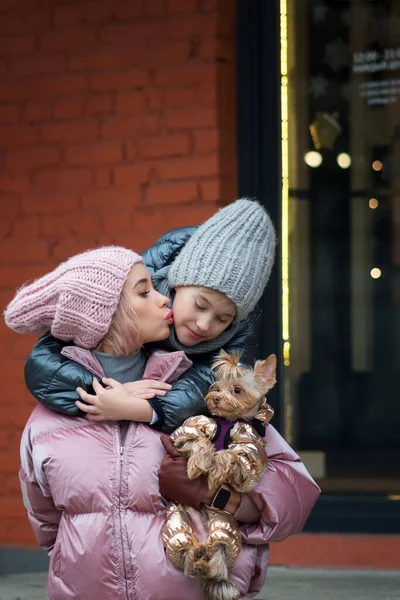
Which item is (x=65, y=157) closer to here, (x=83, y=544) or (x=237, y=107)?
(x=237, y=107)

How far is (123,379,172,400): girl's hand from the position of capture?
2535 mm

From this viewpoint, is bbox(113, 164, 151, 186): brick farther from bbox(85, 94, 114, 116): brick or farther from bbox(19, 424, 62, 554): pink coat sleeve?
bbox(19, 424, 62, 554): pink coat sleeve

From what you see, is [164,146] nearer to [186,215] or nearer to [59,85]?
[186,215]

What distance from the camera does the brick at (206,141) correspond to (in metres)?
4.52

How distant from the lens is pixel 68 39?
15.8ft

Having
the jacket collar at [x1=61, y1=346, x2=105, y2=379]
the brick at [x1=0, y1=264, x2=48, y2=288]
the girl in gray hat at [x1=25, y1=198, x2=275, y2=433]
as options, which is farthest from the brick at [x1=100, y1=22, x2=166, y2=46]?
the jacket collar at [x1=61, y1=346, x2=105, y2=379]

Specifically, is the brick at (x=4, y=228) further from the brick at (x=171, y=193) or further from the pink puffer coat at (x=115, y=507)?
the pink puffer coat at (x=115, y=507)

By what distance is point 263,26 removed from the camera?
464 centimetres

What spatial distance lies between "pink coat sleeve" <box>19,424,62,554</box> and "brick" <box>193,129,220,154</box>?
218 centimetres

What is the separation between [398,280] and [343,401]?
60 centimetres

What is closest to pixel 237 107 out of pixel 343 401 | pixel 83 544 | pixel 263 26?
pixel 263 26

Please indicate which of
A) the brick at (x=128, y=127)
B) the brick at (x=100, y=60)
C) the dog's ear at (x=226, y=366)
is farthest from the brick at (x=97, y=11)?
the dog's ear at (x=226, y=366)

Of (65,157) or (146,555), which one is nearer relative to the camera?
(146,555)

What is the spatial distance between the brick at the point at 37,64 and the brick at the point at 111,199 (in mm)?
608
